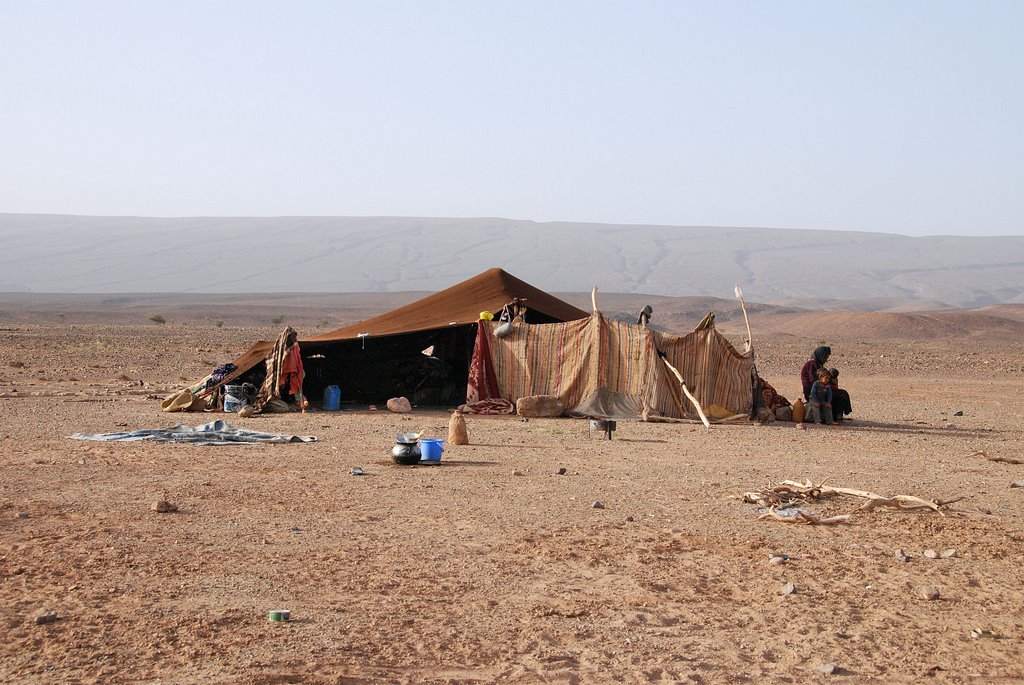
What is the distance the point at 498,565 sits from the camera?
23.9ft

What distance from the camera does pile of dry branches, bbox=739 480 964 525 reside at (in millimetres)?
8742

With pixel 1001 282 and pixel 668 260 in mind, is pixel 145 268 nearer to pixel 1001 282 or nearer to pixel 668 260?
pixel 668 260

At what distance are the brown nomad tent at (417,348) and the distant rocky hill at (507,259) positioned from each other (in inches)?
3905

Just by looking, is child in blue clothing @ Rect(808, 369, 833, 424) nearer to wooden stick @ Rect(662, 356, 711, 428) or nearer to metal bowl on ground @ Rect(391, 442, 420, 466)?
wooden stick @ Rect(662, 356, 711, 428)

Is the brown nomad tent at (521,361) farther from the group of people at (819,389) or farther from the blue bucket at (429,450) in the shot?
the blue bucket at (429,450)

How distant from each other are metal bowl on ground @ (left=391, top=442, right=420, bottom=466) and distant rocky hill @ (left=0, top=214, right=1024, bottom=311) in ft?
350

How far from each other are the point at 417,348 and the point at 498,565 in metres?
11.5

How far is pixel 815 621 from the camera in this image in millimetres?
6254

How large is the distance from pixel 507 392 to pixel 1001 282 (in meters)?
147

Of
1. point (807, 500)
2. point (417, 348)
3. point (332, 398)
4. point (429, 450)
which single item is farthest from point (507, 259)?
point (807, 500)

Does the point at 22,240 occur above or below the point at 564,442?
above

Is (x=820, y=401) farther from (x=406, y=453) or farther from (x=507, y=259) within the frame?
(x=507, y=259)

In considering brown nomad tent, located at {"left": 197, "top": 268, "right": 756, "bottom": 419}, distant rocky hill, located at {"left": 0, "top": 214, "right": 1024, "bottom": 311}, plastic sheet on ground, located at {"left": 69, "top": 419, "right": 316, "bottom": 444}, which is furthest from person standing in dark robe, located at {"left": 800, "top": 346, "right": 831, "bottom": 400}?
distant rocky hill, located at {"left": 0, "top": 214, "right": 1024, "bottom": 311}

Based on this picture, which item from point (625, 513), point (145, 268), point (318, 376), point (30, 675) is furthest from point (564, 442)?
point (145, 268)
